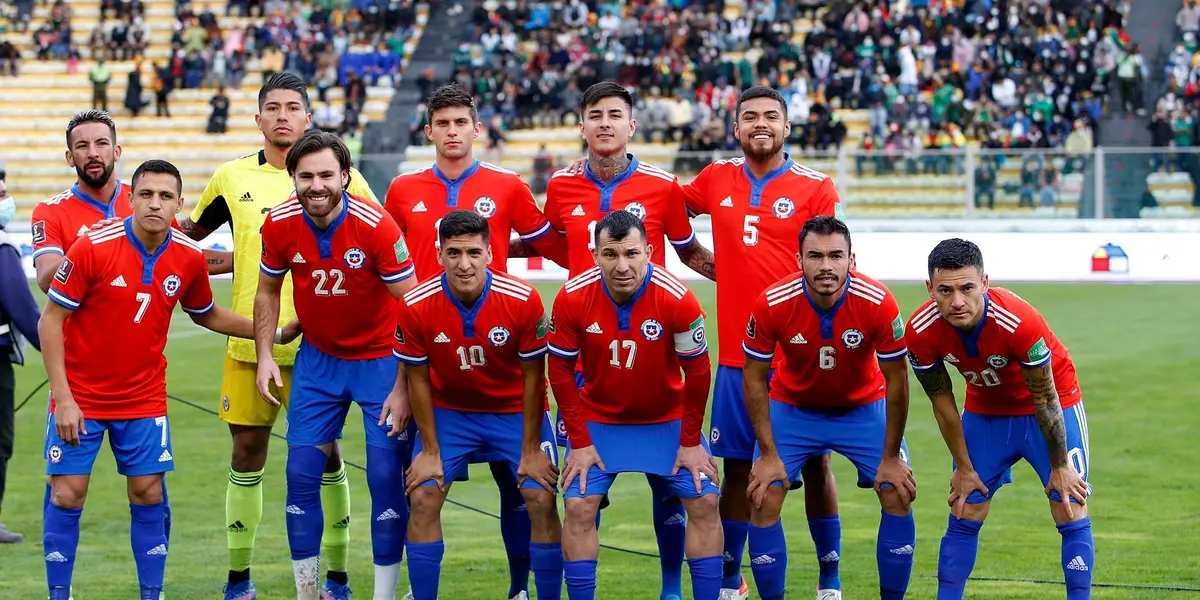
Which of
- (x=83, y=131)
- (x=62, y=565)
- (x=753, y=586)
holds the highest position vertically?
(x=83, y=131)

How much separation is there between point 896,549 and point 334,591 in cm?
303

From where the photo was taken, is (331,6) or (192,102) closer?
(192,102)

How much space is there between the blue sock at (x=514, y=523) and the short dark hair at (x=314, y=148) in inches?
68.6

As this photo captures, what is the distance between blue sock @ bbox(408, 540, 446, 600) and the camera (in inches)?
292

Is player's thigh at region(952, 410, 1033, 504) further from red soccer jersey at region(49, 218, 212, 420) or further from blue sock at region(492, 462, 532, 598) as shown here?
red soccer jersey at region(49, 218, 212, 420)

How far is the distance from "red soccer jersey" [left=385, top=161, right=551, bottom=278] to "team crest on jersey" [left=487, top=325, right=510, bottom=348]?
74 centimetres

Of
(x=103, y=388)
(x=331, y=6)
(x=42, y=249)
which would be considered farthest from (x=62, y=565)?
(x=331, y=6)

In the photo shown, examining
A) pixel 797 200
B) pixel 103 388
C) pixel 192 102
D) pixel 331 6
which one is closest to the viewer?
pixel 103 388

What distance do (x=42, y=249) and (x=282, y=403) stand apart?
1503mm

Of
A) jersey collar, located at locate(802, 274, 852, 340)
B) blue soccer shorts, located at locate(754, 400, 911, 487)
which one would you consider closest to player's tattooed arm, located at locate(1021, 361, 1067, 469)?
blue soccer shorts, located at locate(754, 400, 911, 487)

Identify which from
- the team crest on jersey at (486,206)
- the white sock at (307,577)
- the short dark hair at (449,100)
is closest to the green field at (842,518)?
the white sock at (307,577)

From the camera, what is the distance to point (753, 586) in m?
8.93

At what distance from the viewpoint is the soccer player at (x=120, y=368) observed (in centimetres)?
748

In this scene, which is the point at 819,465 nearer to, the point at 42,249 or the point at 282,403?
the point at 282,403
